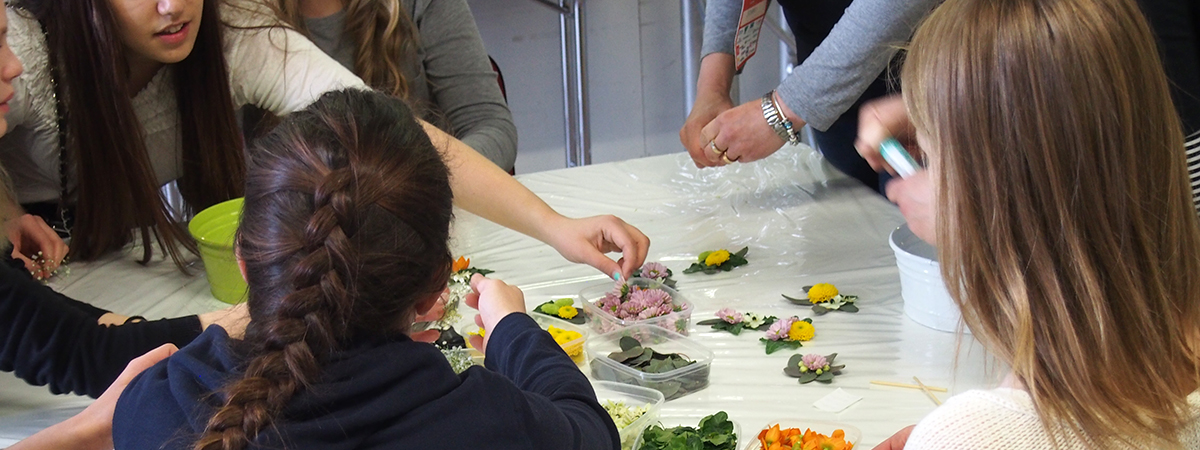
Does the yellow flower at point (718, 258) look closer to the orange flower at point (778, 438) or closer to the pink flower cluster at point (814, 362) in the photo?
the pink flower cluster at point (814, 362)

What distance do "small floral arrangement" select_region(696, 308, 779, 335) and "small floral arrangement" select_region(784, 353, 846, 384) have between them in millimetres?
124

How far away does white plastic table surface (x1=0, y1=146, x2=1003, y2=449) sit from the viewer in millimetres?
1040

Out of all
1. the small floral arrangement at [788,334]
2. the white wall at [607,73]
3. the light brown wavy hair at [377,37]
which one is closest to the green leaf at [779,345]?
the small floral arrangement at [788,334]

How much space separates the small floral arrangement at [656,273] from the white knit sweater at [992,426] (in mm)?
642

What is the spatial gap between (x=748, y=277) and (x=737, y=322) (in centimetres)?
19

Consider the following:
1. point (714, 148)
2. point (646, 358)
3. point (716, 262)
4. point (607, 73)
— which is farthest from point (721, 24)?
point (607, 73)

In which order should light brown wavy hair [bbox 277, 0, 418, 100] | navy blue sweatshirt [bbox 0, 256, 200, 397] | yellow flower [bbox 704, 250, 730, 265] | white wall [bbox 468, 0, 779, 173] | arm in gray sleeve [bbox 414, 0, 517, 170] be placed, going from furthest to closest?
white wall [bbox 468, 0, 779, 173]
arm in gray sleeve [bbox 414, 0, 517, 170]
light brown wavy hair [bbox 277, 0, 418, 100]
yellow flower [bbox 704, 250, 730, 265]
navy blue sweatshirt [bbox 0, 256, 200, 397]

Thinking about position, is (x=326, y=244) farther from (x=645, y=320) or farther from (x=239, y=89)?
(x=239, y=89)

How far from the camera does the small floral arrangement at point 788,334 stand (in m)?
1.16

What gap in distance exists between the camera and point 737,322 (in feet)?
4.02

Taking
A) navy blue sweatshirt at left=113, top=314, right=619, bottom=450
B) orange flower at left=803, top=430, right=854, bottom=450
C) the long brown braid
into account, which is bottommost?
orange flower at left=803, top=430, right=854, bottom=450

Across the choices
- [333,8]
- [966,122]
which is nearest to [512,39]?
[333,8]

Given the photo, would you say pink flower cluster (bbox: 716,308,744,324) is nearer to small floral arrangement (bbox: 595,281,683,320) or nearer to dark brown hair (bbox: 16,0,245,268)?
small floral arrangement (bbox: 595,281,683,320)

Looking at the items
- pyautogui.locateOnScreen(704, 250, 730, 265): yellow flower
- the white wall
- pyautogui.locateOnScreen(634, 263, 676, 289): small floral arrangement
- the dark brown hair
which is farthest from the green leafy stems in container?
the white wall
